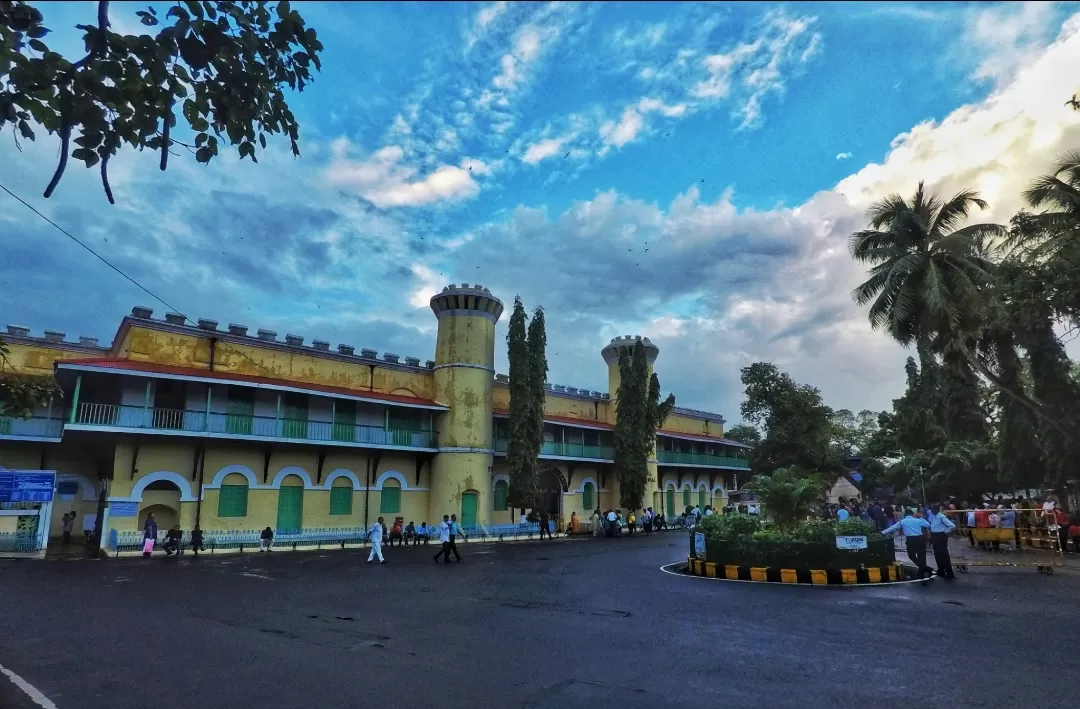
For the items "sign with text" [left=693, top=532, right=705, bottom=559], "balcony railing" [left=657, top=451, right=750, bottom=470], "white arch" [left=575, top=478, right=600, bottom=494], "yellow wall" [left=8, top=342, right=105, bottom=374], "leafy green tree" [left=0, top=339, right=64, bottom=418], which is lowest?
"sign with text" [left=693, top=532, right=705, bottom=559]

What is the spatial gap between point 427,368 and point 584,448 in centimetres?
1018

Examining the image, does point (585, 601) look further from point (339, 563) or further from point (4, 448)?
point (4, 448)

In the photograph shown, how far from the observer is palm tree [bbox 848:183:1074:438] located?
2304 centimetres

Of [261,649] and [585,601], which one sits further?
[585,601]

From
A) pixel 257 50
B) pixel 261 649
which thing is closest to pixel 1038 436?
pixel 261 649

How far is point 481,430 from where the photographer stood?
2966 cm

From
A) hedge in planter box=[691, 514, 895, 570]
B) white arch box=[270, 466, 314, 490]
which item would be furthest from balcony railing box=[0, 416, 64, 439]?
hedge in planter box=[691, 514, 895, 570]

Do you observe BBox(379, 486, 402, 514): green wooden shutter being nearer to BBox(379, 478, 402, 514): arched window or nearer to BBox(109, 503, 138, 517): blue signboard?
BBox(379, 478, 402, 514): arched window

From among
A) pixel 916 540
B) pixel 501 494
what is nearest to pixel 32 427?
pixel 501 494

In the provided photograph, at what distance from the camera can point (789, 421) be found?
50156mm

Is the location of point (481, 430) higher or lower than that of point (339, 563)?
higher

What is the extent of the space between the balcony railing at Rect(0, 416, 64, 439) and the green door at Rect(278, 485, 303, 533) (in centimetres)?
752

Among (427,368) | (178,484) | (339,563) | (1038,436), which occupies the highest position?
(427,368)

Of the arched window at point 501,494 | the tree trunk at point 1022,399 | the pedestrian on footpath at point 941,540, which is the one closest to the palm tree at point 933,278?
the tree trunk at point 1022,399
